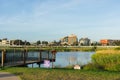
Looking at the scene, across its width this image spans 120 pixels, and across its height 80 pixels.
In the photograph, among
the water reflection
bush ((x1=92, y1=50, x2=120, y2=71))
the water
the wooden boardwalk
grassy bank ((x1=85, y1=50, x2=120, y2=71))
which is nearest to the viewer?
grassy bank ((x1=85, y1=50, x2=120, y2=71))

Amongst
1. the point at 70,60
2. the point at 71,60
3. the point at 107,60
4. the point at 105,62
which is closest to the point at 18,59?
the point at 71,60

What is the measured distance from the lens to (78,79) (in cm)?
1409

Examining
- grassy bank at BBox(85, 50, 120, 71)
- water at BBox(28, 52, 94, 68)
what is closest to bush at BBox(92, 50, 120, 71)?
grassy bank at BBox(85, 50, 120, 71)

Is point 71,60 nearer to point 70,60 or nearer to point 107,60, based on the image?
point 70,60

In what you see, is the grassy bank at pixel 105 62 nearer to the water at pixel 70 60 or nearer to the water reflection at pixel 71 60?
the water at pixel 70 60

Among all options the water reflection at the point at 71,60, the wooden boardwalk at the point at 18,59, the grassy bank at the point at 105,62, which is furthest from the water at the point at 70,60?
the grassy bank at the point at 105,62

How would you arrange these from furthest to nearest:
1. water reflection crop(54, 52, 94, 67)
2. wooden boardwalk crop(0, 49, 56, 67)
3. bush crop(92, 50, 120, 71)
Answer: water reflection crop(54, 52, 94, 67)
wooden boardwalk crop(0, 49, 56, 67)
bush crop(92, 50, 120, 71)

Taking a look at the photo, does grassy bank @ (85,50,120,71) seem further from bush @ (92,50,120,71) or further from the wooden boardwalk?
the wooden boardwalk

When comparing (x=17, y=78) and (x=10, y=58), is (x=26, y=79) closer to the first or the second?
(x=17, y=78)

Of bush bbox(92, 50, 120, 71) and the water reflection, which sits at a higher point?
bush bbox(92, 50, 120, 71)

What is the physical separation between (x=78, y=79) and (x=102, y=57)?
542 inches

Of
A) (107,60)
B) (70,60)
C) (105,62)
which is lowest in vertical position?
(70,60)

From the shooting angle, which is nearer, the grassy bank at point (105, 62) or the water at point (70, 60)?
the grassy bank at point (105, 62)

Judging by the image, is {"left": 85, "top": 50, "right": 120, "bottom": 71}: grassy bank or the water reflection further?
the water reflection
